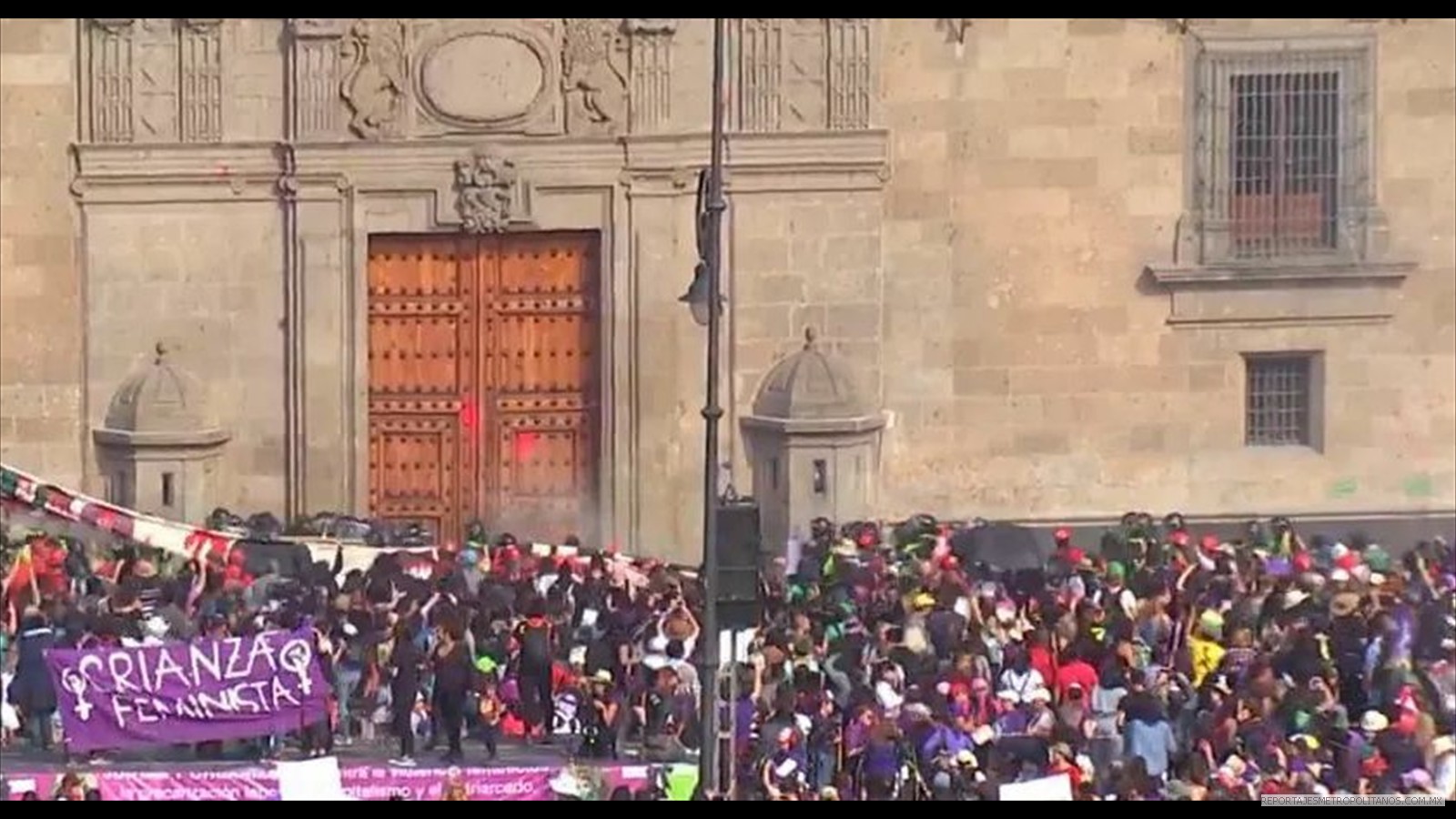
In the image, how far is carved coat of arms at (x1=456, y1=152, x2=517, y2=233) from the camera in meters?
29.3

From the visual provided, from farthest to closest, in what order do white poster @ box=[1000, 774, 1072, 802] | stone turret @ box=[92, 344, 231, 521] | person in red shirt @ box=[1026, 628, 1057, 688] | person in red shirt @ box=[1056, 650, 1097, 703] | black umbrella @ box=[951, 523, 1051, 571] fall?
stone turret @ box=[92, 344, 231, 521], black umbrella @ box=[951, 523, 1051, 571], person in red shirt @ box=[1026, 628, 1057, 688], person in red shirt @ box=[1056, 650, 1097, 703], white poster @ box=[1000, 774, 1072, 802]

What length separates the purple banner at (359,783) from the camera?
23.8 meters

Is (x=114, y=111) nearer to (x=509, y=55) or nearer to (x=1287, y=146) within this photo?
(x=509, y=55)

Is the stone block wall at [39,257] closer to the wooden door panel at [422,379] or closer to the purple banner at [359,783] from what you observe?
the wooden door panel at [422,379]

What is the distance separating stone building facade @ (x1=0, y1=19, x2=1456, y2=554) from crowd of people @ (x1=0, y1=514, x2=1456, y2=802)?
2.89 m

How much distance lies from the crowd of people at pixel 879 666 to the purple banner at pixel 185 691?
28 cm

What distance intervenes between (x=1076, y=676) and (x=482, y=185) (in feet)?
24.4

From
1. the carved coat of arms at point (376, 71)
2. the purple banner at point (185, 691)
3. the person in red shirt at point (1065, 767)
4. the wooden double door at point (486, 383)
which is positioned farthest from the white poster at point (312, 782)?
the carved coat of arms at point (376, 71)

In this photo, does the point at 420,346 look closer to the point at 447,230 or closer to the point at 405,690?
the point at 447,230

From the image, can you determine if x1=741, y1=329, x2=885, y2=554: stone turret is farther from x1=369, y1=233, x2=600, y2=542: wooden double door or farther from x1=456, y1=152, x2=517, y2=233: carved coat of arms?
x1=456, y1=152, x2=517, y2=233: carved coat of arms

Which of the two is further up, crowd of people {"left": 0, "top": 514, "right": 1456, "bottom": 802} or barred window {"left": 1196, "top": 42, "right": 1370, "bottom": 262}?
barred window {"left": 1196, "top": 42, "right": 1370, "bottom": 262}

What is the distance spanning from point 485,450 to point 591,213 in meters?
2.20

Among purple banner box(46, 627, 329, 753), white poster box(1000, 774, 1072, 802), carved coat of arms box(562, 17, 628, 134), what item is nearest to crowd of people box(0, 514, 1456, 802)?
white poster box(1000, 774, 1072, 802)

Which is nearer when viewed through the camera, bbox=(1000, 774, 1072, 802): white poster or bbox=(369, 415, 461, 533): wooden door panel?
bbox=(1000, 774, 1072, 802): white poster
